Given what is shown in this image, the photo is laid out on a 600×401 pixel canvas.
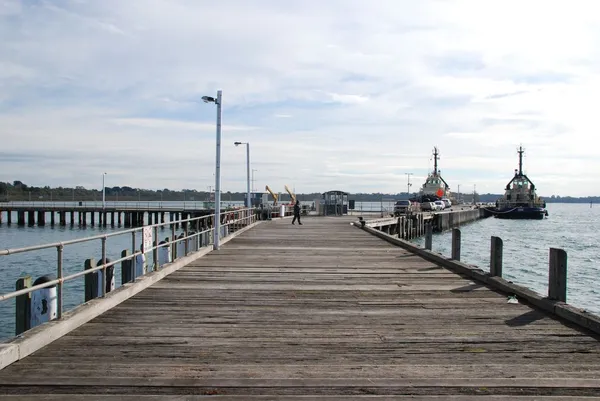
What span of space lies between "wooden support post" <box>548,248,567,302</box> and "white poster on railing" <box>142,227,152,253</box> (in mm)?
6891

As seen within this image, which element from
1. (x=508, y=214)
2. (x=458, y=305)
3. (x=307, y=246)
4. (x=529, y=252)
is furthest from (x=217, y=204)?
(x=508, y=214)

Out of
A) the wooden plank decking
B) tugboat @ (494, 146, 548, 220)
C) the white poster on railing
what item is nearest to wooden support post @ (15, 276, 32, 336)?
the white poster on railing

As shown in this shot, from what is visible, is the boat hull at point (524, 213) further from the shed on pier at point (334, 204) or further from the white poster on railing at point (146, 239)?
the white poster on railing at point (146, 239)

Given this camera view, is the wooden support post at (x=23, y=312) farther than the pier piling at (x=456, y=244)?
No

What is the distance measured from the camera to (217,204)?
15.9m

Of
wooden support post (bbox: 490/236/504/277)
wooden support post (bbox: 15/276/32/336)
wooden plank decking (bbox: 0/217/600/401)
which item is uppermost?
wooden support post (bbox: 490/236/504/277)

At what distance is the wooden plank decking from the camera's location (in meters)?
4.75

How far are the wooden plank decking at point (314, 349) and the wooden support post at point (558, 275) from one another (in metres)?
0.49

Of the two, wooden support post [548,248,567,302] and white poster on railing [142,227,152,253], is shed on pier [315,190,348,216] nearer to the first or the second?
white poster on railing [142,227,152,253]

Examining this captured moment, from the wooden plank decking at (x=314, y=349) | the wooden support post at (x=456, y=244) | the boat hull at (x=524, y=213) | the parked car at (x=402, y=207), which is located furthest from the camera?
the boat hull at (x=524, y=213)

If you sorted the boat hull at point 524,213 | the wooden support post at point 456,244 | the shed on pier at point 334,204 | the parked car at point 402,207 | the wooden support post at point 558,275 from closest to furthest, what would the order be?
the wooden support post at point 558,275
the wooden support post at point 456,244
the shed on pier at point 334,204
the parked car at point 402,207
the boat hull at point 524,213

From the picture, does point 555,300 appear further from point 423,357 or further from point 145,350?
point 145,350

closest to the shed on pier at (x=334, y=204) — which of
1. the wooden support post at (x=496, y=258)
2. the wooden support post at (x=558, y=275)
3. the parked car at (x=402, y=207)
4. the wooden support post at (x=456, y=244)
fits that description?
the parked car at (x=402, y=207)

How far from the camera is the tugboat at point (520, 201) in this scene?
274ft
